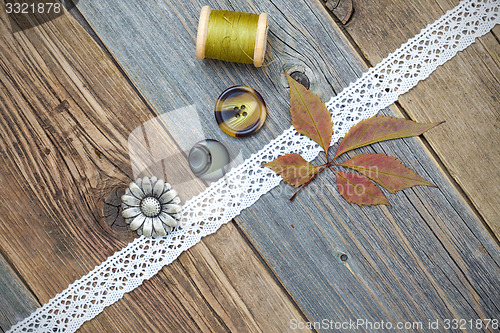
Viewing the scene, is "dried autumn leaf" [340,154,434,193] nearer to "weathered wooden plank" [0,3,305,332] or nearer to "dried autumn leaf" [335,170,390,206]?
"dried autumn leaf" [335,170,390,206]

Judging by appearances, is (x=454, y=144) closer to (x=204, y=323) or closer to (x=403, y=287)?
(x=403, y=287)

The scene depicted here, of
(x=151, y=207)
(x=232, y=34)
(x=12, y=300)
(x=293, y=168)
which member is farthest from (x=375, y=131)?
(x=12, y=300)

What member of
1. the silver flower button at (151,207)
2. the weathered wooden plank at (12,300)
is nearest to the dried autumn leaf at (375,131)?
the silver flower button at (151,207)

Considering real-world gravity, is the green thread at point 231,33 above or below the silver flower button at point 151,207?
above

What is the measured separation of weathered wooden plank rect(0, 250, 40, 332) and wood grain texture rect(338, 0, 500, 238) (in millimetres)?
1422

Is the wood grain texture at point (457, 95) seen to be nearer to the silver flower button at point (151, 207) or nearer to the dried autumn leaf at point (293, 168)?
the dried autumn leaf at point (293, 168)

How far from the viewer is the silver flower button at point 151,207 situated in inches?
41.9

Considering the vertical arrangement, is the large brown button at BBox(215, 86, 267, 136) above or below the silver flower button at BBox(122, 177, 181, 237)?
above

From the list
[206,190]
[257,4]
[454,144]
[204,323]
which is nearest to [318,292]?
[204,323]

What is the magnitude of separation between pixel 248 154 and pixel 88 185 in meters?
0.56

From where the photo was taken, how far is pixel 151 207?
1061 mm

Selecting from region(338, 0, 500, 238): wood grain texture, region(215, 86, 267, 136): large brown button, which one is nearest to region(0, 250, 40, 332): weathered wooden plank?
region(215, 86, 267, 136): large brown button

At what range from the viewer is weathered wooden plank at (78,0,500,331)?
113 centimetres

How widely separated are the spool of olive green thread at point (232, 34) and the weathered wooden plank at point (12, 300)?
0.98 m
